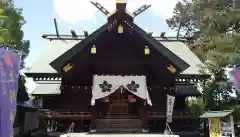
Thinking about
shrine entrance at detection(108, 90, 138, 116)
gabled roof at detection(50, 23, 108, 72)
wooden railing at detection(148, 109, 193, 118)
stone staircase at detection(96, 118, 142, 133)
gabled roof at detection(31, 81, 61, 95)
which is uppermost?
gabled roof at detection(50, 23, 108, 72)

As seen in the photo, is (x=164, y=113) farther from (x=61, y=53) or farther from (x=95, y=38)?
(x=61, y=53)

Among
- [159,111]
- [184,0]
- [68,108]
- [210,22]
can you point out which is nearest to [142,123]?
[159,111]

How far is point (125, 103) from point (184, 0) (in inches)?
806

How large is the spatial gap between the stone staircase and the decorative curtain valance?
142 centimetres

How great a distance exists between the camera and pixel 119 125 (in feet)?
45.3

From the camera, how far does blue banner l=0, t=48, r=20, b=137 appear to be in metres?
6.74

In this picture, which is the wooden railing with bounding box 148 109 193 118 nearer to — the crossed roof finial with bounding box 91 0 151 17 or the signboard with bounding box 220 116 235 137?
the signboard with bounding box 220 116 235 137

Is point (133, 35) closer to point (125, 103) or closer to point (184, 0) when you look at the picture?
point (125, 103)

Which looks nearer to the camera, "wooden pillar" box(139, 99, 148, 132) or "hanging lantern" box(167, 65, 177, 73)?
"wooden pillar" box(139, 99, 148, 132)

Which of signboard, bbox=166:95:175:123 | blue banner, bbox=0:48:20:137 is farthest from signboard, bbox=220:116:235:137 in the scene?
blue banner, bbox=0:48:20:137

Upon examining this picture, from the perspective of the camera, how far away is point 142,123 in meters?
13.6

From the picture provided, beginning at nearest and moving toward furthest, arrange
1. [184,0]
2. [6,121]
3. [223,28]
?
[6,121] → [223,28] → [184,0]

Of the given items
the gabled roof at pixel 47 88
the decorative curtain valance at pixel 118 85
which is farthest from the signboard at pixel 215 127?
the gabled roof at pixel 47 88

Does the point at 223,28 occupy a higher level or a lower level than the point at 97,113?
higher
